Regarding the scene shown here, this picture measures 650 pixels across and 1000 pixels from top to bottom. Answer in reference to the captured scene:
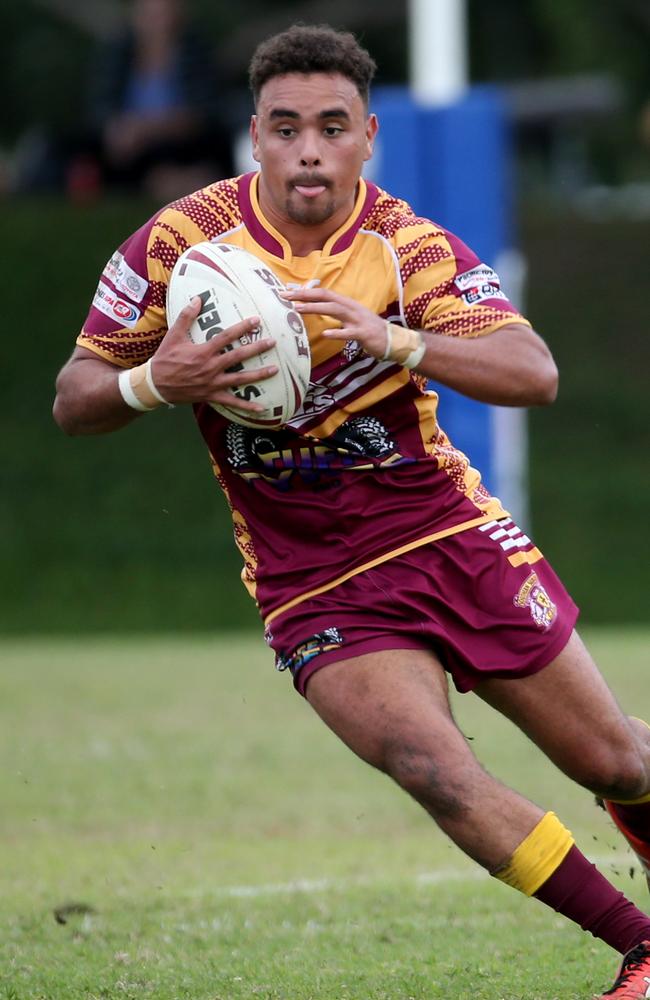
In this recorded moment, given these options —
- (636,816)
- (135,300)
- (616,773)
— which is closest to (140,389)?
(135,300)

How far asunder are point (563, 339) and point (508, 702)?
18280mm

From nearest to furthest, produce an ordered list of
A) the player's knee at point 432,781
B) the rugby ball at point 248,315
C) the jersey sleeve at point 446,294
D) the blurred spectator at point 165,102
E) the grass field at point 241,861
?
1. the player's knee at point 432,781
2. the rugby ball at point 248,315
3. the jersey sleeve at point 446,294
4. the grass field at point 241,861
5. the blurred spectator at point 165,102

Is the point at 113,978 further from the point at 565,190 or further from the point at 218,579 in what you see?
the point at 565,190

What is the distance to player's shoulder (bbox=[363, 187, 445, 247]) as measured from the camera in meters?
5.11

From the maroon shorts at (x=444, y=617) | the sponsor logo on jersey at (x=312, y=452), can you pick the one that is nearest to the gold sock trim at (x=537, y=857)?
the maroon shorts at (x=444, y=617)

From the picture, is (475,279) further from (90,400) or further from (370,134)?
(90,400)

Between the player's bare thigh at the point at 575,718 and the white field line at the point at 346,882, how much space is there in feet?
6.09

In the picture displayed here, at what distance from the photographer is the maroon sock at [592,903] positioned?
4.86 m

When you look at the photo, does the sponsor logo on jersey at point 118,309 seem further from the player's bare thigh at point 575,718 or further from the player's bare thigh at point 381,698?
the player's bare thigh at point 575,718

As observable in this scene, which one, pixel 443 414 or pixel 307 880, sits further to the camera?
pixel 443 414

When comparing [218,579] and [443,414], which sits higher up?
[443,414]

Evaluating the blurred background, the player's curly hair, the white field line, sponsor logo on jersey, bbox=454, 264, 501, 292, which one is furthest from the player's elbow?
the blurred background

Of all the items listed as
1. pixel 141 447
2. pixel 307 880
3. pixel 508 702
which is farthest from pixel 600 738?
pixel 141 447

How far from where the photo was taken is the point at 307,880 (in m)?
7.29
